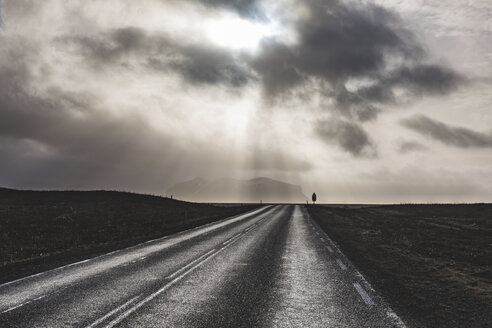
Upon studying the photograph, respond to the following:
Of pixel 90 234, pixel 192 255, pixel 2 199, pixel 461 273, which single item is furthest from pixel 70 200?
pixel 461 273

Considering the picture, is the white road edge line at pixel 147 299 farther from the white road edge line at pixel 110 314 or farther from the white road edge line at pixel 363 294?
the white road edge line at pixel 363 294

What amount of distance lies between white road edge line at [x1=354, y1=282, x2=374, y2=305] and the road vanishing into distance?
0.02 meters

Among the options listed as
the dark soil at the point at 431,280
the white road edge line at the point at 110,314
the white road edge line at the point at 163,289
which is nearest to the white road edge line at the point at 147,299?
the white road edge line at the point at 163,289

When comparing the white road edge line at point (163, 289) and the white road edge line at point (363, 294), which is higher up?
the white road edge line at point (363, 294)

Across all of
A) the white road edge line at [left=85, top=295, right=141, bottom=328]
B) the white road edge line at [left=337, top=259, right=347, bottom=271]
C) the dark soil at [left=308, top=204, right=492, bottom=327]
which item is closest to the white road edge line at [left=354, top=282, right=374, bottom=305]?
the dark soil at [left=308, top=204, right=492, bottom=327]

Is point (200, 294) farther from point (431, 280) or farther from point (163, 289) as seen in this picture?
point (431, 280)

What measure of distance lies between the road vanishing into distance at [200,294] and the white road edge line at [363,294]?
15 mm

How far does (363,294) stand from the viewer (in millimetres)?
7738

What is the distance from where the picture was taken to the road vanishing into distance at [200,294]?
6238mm

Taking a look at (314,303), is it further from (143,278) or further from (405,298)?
(143,278)

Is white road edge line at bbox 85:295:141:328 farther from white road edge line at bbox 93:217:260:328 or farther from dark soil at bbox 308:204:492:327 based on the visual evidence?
dark soil at bbox 308:204:492:327

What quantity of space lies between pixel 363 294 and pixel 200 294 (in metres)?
3.61

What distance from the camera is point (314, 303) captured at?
7156 mm

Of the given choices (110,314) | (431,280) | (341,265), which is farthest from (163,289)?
(431,280)
